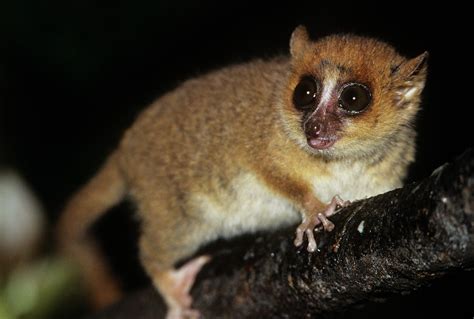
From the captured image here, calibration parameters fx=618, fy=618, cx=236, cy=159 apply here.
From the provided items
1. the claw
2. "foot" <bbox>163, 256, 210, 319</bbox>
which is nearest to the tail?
"foot" <bbox>163, 256, 210, 319</bbox>

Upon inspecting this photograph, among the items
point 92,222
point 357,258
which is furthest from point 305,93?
point 92,222

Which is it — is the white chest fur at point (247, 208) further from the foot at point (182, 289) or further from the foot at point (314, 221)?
the foot at point (314, 221)

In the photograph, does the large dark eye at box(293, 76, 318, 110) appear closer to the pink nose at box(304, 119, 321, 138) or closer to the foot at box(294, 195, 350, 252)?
the pink nose at box(304, 119, 321, 138)

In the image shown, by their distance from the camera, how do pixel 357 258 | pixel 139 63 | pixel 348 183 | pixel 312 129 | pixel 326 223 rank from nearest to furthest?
pixel 357 258 → pixel 326 223 → pixel 312 129 → pixel 348 183 → pixel 139 63

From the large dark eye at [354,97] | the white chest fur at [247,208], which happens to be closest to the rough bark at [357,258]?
the white chest fur at [247,208]

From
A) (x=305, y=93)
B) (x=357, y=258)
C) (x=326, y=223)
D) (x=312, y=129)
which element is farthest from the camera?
(x=305, y=93)

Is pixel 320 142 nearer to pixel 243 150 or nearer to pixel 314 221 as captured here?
pixel 314 221
